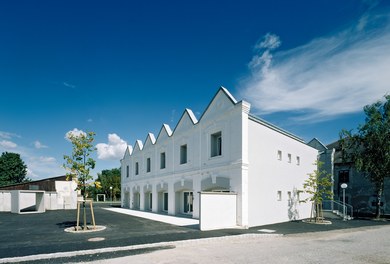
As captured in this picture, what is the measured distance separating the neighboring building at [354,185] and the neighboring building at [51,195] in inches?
1121

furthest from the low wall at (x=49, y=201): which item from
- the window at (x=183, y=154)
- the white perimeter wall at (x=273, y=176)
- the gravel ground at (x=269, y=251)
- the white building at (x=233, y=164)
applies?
the gravel ground at (x=269, y=251)

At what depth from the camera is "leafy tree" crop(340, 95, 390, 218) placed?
22.9m

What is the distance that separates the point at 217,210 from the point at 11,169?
222ft

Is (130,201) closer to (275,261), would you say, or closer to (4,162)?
→ (275,261)

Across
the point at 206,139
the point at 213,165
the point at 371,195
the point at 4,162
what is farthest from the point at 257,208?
the point at 4,162

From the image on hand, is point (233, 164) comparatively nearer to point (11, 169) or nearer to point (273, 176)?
point (273, 176)

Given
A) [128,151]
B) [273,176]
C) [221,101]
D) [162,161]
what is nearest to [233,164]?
[273,176]

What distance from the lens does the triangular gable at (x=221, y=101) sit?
1697 cm

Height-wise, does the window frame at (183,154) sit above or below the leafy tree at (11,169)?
above

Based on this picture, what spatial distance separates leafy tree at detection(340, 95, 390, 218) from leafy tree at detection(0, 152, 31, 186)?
70.5m

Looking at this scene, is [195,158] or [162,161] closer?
[195,158]

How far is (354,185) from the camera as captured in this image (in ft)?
98.6

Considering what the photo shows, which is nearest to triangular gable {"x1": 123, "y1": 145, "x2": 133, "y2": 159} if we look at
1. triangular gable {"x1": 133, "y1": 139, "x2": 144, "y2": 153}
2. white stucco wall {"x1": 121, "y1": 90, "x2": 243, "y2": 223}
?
triangular gable {"x1": 133, "y1": 139, "x2": 144, "y2": 153}

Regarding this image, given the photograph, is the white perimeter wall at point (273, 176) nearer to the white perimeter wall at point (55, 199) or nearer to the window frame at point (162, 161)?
the window frame at point (162, 161)
